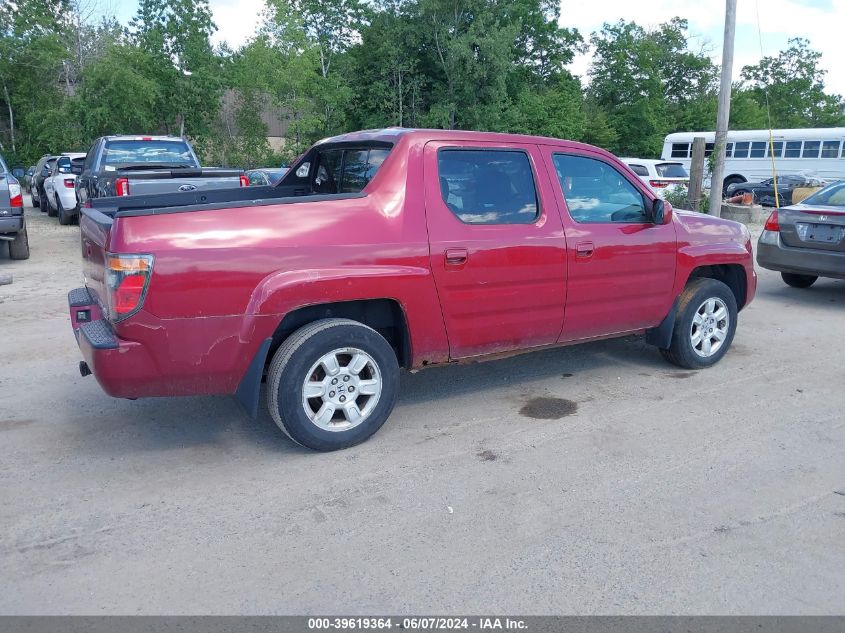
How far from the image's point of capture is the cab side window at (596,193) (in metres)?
5.27

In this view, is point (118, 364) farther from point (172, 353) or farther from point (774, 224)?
point (774, 224)

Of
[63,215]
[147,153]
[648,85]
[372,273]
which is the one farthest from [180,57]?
[648,85]

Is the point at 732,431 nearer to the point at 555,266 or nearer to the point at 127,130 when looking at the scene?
the point at 555,266

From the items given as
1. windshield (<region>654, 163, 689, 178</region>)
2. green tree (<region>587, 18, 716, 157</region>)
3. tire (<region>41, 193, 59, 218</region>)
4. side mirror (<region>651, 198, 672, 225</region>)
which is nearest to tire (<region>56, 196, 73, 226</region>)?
tire (<region>41, 193, 59, 218</region>)

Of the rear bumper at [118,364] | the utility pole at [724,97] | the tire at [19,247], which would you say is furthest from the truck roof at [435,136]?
the utility pole at [724,97]

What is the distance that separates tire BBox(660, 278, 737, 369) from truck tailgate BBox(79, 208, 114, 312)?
13.5ft

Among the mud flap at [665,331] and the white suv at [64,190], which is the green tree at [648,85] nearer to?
the white suv at [64,190]

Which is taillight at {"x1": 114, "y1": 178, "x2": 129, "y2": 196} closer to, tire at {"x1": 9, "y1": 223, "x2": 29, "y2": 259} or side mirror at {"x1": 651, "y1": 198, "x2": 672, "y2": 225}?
tire at {"x1": 9, "y1": 223, "x2": 29, "y2": 259}

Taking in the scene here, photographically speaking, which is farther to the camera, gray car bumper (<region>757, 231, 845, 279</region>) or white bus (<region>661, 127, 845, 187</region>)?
white bus (<region>661, 127, 845, 187</region>)

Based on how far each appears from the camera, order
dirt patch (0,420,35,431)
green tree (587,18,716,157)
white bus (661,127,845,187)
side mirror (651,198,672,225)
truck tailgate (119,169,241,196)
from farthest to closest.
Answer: green tree (587,18,716,157), white bus (661,127,845,187), truck tailgate (119,169,241,196), side mirror (651,198,672,225), dirt patch (0,420,35,431)

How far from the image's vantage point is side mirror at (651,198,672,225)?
18.1 feet
